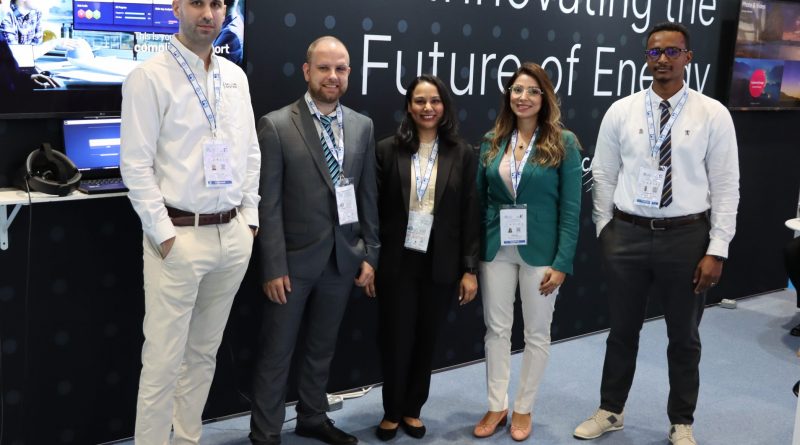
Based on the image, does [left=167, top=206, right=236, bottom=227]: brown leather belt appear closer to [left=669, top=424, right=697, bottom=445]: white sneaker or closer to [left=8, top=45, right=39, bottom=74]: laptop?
[left=8, top=45, right=39, bottom=74]: laptop

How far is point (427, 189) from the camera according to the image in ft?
11.4

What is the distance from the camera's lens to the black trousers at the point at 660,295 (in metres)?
3.48

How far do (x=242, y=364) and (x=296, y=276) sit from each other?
709mm

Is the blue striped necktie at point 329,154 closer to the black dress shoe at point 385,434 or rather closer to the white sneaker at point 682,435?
the black dress shoe at point 385,434

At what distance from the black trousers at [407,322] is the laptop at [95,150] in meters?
1.14

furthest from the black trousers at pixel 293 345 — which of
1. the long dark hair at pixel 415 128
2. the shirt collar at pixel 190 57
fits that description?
the shirt collar at pixel 190 57

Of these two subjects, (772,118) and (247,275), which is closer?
(247,275)

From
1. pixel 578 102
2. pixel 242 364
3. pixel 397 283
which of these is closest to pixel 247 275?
pixel 242 364

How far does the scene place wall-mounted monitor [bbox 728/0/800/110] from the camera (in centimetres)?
550

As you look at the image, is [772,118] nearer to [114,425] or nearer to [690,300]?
[690,300]

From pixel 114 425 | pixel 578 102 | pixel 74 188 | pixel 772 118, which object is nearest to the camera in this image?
pixel 74 188

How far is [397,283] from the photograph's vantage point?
11.4 feet

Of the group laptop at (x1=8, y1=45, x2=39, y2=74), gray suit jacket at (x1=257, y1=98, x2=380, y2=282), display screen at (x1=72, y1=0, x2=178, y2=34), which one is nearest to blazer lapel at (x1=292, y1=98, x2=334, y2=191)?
gray suit jacket at (x1=257, y1=98, x2=380, y2=282)

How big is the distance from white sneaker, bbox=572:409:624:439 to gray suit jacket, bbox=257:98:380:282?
131 centimetres
